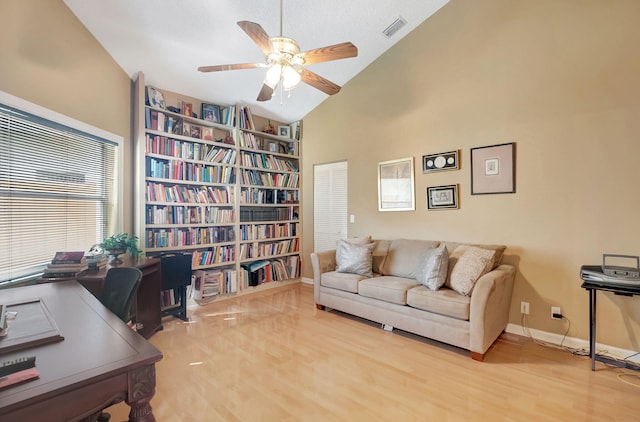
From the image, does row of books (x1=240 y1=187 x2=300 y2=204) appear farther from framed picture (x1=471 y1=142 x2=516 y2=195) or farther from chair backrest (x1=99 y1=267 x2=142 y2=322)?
framed picture (x1=471 y1=142 x2=516 y2=195)

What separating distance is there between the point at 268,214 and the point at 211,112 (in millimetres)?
1718

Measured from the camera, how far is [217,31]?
2824 mm

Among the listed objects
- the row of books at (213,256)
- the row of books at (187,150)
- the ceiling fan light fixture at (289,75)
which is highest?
the ceiling fan light fixture at (289,75)

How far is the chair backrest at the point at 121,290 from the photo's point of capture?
1771 mm

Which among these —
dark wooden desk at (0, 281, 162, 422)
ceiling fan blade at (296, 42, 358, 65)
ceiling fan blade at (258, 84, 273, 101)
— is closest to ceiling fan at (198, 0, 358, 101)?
ceiling fan blade at (296, 42, 358, 65)

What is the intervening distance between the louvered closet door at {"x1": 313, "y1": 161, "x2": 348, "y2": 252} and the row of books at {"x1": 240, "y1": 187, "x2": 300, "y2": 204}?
421 millimetres

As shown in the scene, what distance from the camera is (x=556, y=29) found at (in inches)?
103

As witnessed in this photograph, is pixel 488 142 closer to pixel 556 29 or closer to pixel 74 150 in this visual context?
pixel 556 29

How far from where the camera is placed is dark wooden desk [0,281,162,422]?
752mm

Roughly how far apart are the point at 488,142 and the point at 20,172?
13.5 feet

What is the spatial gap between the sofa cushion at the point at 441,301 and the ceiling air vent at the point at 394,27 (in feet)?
9.87

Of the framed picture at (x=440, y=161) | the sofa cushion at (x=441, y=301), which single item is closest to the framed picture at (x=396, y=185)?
the framed picture at (x=440, y=161)

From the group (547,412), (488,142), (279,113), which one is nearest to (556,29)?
(488,142)

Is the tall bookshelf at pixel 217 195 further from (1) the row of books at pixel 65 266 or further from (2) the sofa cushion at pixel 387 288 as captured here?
(2) the sofa cushion at pixel 387 288
